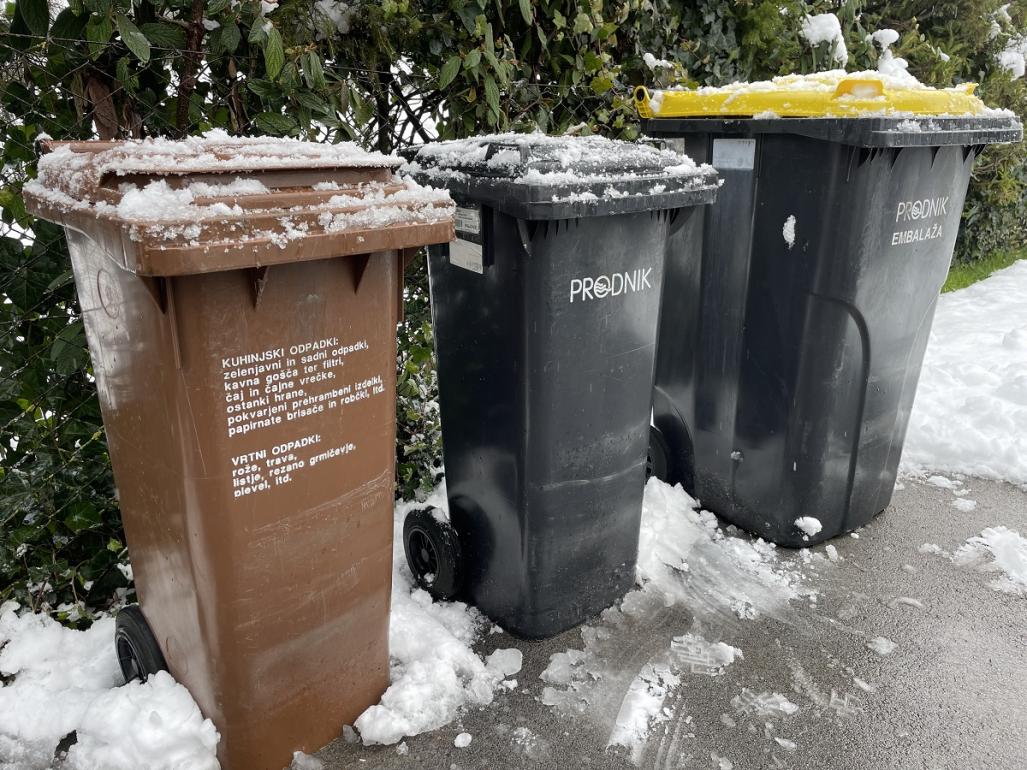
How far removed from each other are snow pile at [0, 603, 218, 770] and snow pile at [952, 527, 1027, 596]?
2.92 metres

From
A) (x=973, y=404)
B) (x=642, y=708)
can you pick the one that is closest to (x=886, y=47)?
(x=973, y=404)

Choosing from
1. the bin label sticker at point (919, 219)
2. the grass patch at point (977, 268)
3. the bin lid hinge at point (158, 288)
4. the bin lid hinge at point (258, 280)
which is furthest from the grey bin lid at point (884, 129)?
the grass patch at point (977, 268)

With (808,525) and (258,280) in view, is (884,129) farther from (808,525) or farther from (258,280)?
(258,280)

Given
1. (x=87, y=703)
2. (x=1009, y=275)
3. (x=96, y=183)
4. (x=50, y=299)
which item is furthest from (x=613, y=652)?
(x=1009, y=275)

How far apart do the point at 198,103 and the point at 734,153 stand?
2016 millimetres

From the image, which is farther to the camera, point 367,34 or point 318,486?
point 367,34

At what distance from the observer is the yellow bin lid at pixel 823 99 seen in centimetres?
260

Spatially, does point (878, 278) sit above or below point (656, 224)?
below

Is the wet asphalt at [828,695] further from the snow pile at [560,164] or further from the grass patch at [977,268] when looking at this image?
the grass patch at [977,268]

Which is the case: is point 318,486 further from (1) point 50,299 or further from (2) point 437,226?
(1) point 50,299

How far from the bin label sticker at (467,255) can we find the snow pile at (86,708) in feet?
4.86

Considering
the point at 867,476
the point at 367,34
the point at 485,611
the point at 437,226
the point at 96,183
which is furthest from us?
the point at 867,476

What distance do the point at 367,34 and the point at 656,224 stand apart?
1.45 metres

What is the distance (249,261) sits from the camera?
1.54 metres
